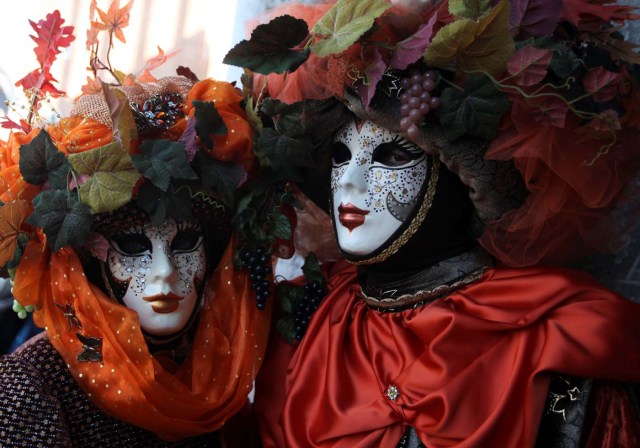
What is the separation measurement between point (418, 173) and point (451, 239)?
0.51 feet

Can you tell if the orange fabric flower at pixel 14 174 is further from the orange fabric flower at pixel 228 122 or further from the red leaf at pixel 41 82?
the orange fabric flower at pixel 228 122

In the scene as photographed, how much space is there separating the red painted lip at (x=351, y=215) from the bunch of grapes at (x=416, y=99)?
188mm

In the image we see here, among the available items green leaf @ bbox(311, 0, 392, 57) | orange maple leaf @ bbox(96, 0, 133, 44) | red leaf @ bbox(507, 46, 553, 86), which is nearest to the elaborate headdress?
orange maple leaf @ bbox(96, 0, 133, 44)

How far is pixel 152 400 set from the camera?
58.7 inches

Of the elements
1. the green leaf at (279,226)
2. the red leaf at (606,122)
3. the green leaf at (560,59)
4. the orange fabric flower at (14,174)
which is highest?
the green leaf at (560,59)

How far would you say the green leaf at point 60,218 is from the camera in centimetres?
141

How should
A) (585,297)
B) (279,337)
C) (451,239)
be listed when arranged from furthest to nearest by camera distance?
(279,337), (451,239), (585,297)

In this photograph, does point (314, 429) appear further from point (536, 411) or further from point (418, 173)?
point (418, 173)

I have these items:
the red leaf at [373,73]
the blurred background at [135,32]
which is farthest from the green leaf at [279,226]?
the blurred background at [135,32]

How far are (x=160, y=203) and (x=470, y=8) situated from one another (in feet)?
2.17

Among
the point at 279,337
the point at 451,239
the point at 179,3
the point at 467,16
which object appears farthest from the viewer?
the point at 179,3

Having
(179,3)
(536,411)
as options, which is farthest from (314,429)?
(179,3)

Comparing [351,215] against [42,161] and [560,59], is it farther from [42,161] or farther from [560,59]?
[42,161]

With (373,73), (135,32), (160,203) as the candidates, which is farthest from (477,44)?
(135,32)
